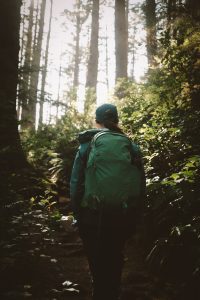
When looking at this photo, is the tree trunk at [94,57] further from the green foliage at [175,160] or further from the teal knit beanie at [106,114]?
the teal knit beanie at [106,114]

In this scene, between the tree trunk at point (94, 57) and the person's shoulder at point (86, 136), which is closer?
the person's shoulder at point (86, 136)

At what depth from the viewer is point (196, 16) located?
19.7 ft

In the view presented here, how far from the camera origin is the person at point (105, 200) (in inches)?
107

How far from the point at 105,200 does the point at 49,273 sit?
7.17 feet

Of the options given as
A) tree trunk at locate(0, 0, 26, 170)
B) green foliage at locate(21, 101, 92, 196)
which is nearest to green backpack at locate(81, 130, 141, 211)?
tree trunk at locate(0, 0, 26, 170)

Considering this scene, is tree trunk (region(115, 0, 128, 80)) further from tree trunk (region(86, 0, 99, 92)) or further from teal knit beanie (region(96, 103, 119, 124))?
teal knit beanie (region(96, 103, 119, 124))

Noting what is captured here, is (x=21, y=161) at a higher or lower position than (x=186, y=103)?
lower

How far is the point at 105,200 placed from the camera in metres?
2.67

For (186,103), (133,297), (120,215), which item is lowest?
(133,297)

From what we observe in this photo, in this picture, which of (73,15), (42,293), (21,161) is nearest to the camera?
(42,293)

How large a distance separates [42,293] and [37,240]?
146 cm


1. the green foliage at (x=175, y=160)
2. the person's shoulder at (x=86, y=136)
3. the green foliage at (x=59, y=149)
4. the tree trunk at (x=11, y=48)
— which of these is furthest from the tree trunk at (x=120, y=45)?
the person's shoulder at (x=86, y=136)

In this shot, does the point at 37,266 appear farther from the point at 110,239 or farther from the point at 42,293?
the point at 110,239

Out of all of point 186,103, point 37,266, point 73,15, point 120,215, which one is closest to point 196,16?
point 186,103
